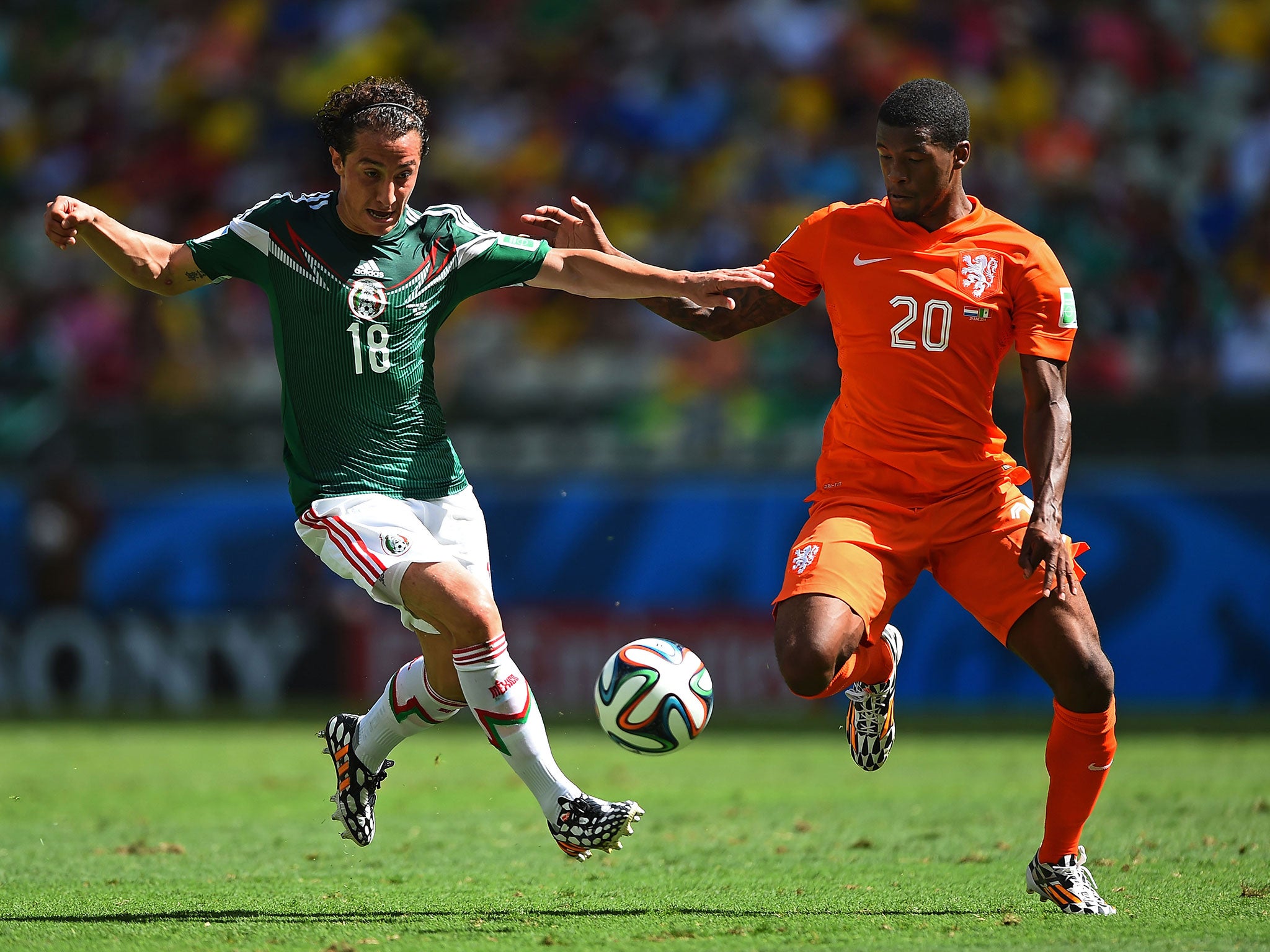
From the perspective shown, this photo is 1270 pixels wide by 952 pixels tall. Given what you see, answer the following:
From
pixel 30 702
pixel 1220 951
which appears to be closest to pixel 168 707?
pixel 30 702

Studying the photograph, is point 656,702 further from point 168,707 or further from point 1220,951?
point 168,707

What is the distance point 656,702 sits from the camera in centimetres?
581

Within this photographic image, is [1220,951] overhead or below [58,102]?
below

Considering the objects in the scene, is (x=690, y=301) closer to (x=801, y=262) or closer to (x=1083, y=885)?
(x=801, y=262)

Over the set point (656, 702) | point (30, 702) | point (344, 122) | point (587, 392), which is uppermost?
point (344, 122)

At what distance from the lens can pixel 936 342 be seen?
19.1 feet

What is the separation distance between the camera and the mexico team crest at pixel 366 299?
592cm

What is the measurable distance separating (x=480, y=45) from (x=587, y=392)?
634cm

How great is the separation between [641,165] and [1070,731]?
38.5 ft

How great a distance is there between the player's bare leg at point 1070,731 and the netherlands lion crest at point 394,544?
2182mm

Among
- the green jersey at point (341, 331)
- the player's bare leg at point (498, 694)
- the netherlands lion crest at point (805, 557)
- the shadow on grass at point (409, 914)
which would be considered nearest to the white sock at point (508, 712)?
the player's bare leg at point (498, 694)

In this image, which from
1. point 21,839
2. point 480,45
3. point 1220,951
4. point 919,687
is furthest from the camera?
point 480,45

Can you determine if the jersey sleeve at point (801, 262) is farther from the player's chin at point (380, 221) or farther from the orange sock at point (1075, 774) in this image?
the orange sock at point (1075, 774)

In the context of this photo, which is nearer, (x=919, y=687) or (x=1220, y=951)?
(x=1220, y=951)
